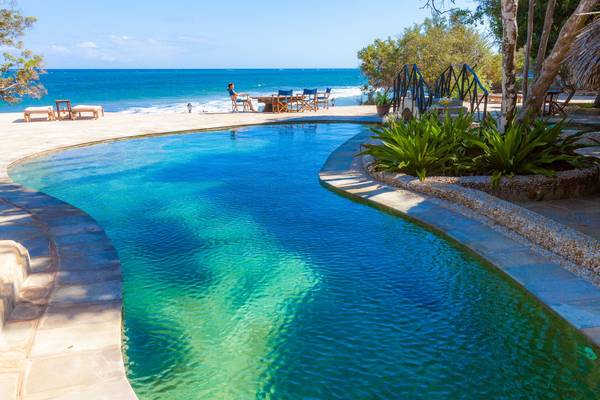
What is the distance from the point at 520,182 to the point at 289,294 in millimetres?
4500

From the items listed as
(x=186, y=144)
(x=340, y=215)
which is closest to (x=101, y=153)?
(x=186, y=144)

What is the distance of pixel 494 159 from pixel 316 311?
4850 millimetres

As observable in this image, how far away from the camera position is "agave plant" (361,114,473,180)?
8.30m

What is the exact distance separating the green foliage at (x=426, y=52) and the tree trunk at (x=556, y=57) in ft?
52.6

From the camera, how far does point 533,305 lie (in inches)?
171

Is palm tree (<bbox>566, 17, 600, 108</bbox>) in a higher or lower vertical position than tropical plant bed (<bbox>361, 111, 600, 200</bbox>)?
higher

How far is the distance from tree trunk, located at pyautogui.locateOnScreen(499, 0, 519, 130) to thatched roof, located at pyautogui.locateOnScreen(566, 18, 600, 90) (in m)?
2.32

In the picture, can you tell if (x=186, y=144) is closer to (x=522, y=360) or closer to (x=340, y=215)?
(x=340, y=215)

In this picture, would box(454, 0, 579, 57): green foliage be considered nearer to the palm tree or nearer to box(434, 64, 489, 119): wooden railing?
box(434, 64, 489, 119): wooden railing

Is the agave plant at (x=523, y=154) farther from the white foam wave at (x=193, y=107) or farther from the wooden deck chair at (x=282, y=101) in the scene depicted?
Result: the white foam wave at (x=193, y=107)

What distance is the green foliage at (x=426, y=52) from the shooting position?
24047mm

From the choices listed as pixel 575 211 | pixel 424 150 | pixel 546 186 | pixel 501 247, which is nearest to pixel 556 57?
pixel 546 186

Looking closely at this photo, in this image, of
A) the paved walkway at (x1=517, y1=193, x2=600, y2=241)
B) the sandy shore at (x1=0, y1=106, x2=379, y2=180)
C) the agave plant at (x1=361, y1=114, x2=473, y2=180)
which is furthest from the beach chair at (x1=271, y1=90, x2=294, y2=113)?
the paved walkway at (x1=517, y1=193, x2=600, y2=241)

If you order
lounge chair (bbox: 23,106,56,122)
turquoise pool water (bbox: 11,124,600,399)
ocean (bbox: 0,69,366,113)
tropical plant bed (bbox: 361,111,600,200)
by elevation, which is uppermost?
ocean (bbox: 0,69,366,113)
